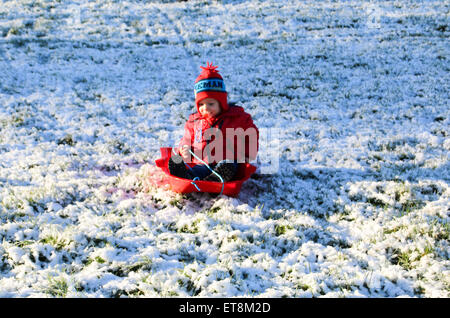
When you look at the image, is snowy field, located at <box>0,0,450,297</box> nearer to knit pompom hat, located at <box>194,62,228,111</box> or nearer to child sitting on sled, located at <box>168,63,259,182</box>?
child sitting on sled, located at <box>168,63,259,182</box>

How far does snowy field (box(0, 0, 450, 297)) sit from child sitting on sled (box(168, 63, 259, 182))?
54 centimetres

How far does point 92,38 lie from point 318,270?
47.3ft

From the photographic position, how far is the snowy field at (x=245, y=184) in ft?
10.4

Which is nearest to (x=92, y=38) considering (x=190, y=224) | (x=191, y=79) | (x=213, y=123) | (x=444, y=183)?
(x=191, y=79)

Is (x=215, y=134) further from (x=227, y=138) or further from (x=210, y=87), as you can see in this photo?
(x=210, y=87)

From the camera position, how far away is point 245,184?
516 centimetres

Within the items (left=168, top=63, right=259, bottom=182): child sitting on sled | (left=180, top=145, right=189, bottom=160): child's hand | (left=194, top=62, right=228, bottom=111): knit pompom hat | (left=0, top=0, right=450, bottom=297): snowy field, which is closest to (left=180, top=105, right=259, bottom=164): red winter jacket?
(left=168, top=63, right=259, bottom=182): child sitting on sled

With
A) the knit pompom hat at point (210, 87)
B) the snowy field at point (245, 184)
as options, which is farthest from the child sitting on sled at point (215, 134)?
the snowy field at point (245, 184)

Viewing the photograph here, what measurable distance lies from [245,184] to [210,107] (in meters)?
1.33

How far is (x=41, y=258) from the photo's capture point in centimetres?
331

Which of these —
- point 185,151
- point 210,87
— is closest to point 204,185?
point 185,151

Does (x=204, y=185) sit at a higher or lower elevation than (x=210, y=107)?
lower

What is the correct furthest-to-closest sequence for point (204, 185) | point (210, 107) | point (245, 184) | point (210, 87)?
1. point (245, 184)
2. point (210, 107)
3. point (210, 87)
4. point (204, 185)

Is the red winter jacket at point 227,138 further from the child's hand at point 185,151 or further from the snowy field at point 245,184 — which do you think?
the snowy field at point 245,184
